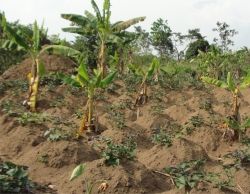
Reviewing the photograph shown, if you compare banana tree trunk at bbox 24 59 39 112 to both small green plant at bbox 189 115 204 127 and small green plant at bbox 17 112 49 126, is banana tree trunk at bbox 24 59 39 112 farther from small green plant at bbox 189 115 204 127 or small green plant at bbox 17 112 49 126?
small green plant at bbox 189 115 204 127

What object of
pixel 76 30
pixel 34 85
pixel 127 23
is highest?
pixel 127 23

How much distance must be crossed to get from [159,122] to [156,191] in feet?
12.9

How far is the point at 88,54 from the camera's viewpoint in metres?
17.7

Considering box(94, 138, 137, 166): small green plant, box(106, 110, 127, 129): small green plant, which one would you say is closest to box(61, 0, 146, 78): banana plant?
box(106, 110, 127, 129): small green plant

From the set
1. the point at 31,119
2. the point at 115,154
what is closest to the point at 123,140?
the point at 31,119

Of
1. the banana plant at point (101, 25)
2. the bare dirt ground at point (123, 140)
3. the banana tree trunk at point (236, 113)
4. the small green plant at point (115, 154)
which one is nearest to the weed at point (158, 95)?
the bare dirt ground at point (123, 140)

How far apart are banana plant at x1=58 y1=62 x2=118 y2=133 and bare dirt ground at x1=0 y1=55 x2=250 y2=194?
273 millimetres

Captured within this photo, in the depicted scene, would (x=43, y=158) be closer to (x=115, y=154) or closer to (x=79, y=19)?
(x=115, y=154)

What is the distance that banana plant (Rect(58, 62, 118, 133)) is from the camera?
746 centimetres

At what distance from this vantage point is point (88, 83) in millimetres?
7605

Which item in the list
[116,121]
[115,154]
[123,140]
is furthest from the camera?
[116,121]

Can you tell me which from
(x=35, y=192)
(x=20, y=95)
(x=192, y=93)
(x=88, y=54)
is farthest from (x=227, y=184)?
(x=88, y=54)

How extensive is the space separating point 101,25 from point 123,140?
22.1 feet

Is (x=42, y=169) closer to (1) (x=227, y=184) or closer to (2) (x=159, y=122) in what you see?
(1) (x=227, y=184)
